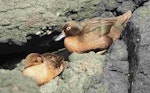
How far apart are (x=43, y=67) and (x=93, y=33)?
719 mm

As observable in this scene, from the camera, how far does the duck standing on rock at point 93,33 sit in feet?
18.1

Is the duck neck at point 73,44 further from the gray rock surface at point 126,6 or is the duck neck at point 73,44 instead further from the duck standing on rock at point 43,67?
the gray rock surface at point 126,6

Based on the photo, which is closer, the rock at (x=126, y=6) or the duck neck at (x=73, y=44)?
the duck neck at (x=73, y=44)

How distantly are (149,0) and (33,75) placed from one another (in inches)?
65.1

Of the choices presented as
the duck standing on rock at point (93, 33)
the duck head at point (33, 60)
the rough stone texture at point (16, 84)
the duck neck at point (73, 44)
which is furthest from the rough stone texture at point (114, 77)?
the rough stone texture at point (16, 84)

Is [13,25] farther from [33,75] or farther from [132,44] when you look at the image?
[132,44]

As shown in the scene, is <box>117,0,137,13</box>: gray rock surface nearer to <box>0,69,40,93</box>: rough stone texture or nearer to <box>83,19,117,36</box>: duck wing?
<box>83,19,117,36</box>: duck wing

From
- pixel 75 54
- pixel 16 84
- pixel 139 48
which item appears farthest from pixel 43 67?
pixel 16 84

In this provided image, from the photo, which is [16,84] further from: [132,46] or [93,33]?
[93,33]

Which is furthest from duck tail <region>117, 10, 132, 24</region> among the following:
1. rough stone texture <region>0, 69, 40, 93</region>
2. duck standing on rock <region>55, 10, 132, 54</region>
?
rough stone texture <region>0, 69, 40, 93</region>

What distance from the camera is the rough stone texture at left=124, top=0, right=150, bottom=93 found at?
470 cm

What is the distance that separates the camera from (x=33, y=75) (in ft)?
17.1

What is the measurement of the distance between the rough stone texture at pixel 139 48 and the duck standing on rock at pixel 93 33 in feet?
0.72

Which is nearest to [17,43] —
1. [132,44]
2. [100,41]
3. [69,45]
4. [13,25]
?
[13,25]
